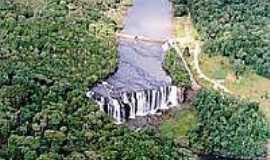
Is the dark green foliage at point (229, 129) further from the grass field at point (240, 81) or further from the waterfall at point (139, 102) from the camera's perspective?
the grass field at point (240, 81)

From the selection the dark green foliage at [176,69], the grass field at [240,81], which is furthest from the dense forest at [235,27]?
the dark green foliage at [176,69]

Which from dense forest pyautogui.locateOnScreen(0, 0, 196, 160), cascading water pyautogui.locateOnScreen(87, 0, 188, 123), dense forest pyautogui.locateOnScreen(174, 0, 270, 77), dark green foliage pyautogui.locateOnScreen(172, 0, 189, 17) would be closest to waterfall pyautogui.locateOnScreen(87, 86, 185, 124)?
cascading water pyautogui.locateOnScreen(87, 0, 188, 123)

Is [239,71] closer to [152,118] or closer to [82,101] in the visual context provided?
[152,118]

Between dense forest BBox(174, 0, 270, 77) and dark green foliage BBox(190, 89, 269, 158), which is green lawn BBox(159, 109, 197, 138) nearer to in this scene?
dark green foliage BBox(190, 89, 269, 158)

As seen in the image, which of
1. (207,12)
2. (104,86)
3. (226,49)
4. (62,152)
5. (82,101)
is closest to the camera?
(62,152)

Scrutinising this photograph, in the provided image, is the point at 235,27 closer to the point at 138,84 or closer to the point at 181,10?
the point at 181,10

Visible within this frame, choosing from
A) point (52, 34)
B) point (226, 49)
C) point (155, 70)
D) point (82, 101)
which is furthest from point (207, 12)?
point (82, 101)
